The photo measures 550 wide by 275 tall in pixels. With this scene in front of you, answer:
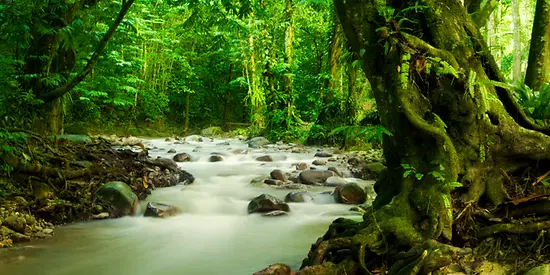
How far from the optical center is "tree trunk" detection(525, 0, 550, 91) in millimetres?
5100

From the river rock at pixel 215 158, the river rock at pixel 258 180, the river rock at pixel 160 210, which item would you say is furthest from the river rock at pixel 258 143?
the river rock at pixel 160 210

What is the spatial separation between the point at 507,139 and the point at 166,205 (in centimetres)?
464

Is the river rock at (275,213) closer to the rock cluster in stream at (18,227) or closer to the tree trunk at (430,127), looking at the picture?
the rock cluster in stream at (18,227)

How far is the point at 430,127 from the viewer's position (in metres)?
2.91

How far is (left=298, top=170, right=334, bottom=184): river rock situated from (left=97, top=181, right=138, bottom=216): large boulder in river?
10.6ft

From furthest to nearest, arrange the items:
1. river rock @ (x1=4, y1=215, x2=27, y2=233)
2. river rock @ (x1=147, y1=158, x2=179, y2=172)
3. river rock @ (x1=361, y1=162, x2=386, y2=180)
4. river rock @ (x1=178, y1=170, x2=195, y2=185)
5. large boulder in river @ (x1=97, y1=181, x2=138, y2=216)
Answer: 1. river rock @ (x1=361, y1=162, x2=386, y2=180)
2. river rock @ (x1=178, y1=170, x2=195, y2=185)
3. river rock @ (x1=147, y1=158, x2=179, y2=172)
4. large boulder in river @ (x1=97, y1=181, x2=138, y2=216)
5. river rock @ (x1=4, y1=215, x2=27, y2=233)

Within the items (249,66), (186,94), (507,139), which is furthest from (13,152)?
(186,94)

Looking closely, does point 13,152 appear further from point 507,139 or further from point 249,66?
point 249,66

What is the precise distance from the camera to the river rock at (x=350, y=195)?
6.68m

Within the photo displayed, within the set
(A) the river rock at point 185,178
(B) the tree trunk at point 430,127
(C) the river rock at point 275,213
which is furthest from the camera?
(A) the river rock at point 185,178

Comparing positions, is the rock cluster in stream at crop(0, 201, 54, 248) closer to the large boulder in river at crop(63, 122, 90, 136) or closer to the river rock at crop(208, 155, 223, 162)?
the river rock at crop(208, 155, 223, 162)

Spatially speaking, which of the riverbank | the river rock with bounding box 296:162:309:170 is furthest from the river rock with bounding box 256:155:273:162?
the riverbank

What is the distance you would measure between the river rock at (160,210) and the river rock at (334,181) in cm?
291

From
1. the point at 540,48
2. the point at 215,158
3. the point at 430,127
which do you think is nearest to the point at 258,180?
the point at 215,158
